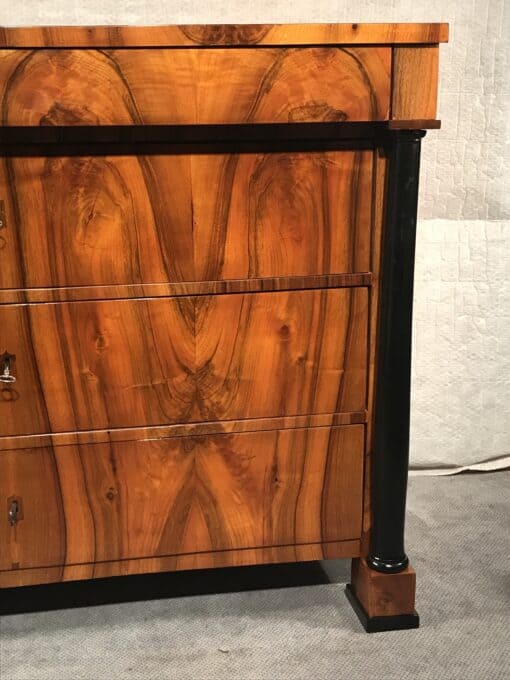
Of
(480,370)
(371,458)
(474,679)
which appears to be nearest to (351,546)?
(371,458)

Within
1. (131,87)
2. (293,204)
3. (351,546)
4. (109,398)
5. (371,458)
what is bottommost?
(351,546)

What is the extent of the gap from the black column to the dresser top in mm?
154

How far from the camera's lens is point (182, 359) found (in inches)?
51.4

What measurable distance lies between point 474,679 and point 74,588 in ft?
2.64

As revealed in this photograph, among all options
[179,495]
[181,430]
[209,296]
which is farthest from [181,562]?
[209,296]

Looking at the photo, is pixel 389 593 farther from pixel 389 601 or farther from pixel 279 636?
pixel 279 636

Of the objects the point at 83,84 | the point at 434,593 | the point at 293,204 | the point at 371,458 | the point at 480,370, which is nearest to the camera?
the point at 83,84

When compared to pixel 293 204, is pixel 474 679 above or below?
below

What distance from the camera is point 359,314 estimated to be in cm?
133

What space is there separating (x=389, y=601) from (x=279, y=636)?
0.71 ft

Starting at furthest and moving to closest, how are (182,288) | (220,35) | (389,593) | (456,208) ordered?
(456,208) → (389,593) → (182,288) → (220,35)

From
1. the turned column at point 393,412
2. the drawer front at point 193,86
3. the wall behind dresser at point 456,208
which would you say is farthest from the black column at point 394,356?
the wall behind dresser at point 456,208

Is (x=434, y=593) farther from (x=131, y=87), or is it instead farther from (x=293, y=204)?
(x=131, y=87)

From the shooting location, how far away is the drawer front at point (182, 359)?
127cm
